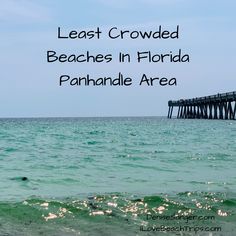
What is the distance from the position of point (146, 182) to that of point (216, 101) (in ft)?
176

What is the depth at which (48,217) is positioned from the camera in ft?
24.3

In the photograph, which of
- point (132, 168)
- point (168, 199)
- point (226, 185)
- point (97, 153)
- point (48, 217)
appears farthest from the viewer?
point (97, 153)

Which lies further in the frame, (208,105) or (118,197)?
(208,105)

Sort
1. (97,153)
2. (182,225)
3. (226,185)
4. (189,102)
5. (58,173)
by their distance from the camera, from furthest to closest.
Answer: (189,102)
(97,153)
(58,173)
(226,185)
(182,225)

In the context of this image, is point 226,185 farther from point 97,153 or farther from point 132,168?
point 97,153

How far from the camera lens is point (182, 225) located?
682 centimetres

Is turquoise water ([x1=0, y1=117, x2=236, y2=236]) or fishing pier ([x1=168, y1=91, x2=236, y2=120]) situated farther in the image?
fishing pier ([x1=168, y1=91, x2=236, y2=120])

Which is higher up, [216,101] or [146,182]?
[216,101]

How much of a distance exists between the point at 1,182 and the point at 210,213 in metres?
5.15

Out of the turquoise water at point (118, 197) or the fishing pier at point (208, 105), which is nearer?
the turquoise water at point (118, 197)

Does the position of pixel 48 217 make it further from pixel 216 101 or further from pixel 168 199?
pixel 216 101

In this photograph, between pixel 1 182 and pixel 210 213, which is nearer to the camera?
pixel 210 213

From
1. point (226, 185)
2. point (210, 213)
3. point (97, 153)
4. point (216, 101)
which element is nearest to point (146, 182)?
point (226, 185)

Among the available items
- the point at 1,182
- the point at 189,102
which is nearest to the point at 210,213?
the point at 1,182
